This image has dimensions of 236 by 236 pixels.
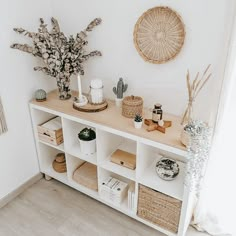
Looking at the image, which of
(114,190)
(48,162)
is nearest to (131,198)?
(114,190)

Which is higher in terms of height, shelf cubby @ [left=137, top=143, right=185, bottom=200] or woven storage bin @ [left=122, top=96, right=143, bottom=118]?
woven storage bin @ [left=122, top=96, right=143, bottom=118]

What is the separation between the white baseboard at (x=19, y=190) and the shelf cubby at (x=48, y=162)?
0.10 meters

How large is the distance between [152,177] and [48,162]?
3.55ft

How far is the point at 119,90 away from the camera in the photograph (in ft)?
5.94

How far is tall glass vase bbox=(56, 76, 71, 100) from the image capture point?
1.92 metres

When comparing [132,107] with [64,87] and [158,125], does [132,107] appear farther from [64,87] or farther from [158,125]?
[64,87]

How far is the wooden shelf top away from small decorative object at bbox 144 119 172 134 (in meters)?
0.02

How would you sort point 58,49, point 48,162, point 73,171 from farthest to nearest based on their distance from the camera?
point 48,162 < point 73,171 < point 58,49

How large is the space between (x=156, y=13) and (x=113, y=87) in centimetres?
63

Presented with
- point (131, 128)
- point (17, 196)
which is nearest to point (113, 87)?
point (131, 128)

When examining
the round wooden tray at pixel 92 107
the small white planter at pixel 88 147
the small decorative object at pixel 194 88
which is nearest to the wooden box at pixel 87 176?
the small white planter at pixel 88 147

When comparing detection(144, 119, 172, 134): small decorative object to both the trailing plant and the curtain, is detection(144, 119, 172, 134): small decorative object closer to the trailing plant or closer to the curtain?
the curtain

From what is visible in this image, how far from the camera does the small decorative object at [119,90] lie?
178 cm

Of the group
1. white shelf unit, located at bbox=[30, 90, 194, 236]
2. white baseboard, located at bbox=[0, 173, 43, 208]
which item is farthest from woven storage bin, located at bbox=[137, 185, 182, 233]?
white baseboard, located at bbox=[0, 173, 43, 208]
